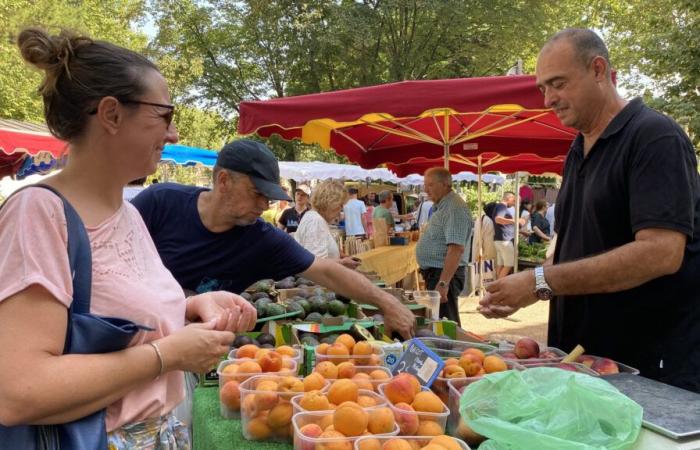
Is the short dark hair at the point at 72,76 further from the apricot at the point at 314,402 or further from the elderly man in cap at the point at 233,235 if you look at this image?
the elderly man in cap at the point at 233,235

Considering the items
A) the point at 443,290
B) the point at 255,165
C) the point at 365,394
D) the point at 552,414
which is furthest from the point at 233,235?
the point at 443,290

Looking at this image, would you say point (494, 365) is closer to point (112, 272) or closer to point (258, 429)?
point (258, 429)

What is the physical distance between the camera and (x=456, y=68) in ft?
67.9

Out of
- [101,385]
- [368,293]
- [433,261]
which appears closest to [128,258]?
[101,385]

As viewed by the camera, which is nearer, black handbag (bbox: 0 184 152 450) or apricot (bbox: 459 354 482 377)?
black handbag (bbox: 0 184 152 450)

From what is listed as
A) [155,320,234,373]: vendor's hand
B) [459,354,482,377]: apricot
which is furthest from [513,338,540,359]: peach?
[155,320,234,373]: vendor's hand

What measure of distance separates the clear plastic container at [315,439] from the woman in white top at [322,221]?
4511mm

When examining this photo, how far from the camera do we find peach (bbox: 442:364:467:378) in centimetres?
187

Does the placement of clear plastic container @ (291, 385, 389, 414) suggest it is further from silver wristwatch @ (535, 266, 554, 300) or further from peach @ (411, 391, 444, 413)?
silver wristwatch @ (535, 266, 554, 300)

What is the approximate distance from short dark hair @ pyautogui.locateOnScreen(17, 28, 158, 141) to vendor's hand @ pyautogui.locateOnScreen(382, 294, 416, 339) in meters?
1.85

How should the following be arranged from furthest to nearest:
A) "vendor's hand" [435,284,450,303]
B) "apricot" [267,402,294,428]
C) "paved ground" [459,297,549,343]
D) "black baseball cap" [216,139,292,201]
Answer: "paved ground" [459,297,549,343] < "vendor's hand" [435,284,450,303] < "black baseball cap" [216,139,292,201] < "apricot" [267,402,294,428]

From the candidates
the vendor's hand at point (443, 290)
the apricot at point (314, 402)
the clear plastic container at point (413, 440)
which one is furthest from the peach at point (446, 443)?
the vendor's hand at point (443, 290)

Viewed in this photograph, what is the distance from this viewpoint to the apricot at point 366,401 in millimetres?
1603

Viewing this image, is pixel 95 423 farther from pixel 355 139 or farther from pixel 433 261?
pixel 355 139
